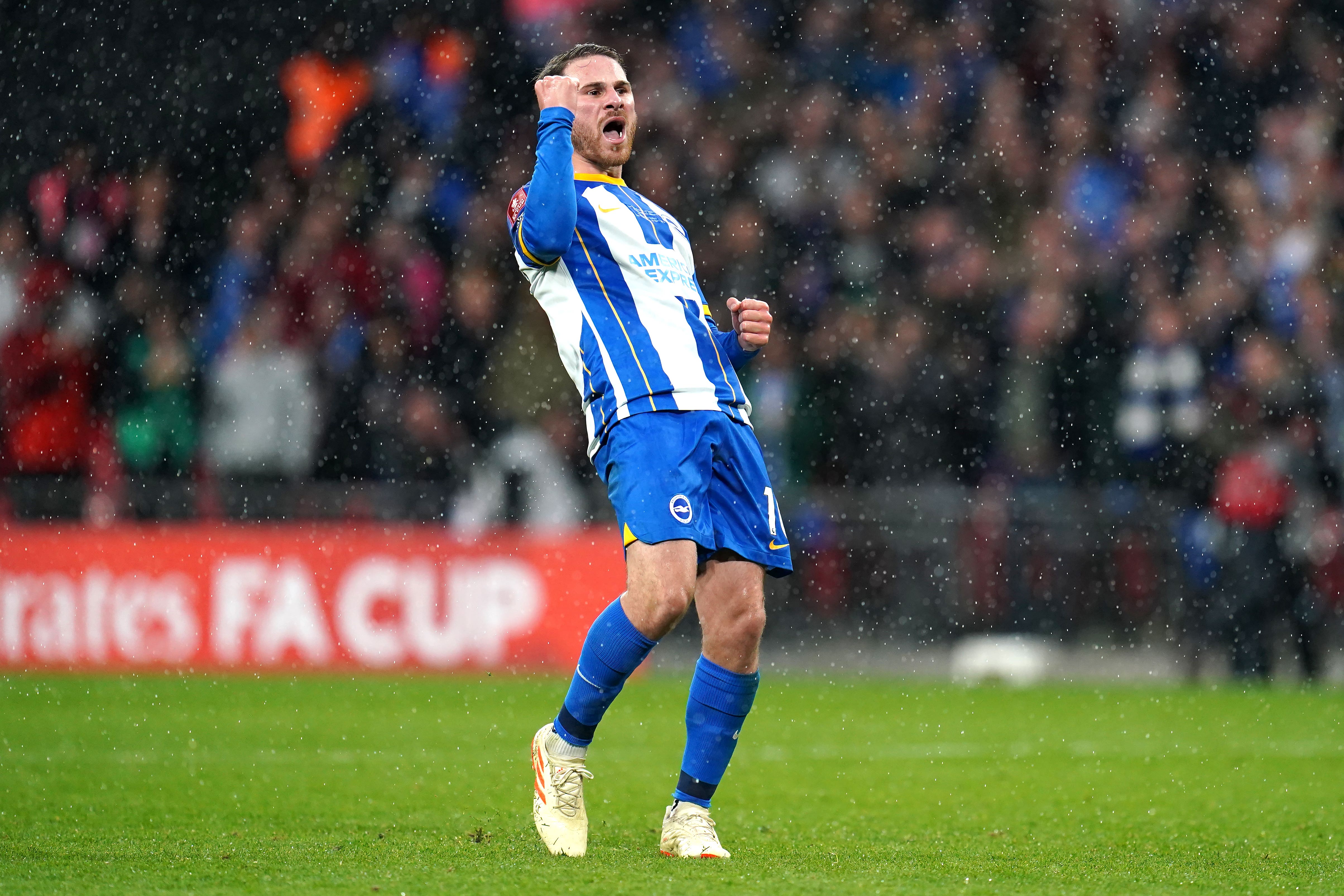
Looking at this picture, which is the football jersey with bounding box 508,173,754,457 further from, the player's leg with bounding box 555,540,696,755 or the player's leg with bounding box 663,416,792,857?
the player's leg with bounding box 555,540,696,755

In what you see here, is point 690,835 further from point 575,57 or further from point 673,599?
point 575,57

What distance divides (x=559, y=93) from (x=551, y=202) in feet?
1.12

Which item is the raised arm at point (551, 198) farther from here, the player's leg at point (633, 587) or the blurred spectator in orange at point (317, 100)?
the blurred spectator in orange at point (317, 100)

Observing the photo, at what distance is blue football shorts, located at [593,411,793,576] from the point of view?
158 inches

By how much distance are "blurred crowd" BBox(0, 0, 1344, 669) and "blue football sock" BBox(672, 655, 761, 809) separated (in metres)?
6.46

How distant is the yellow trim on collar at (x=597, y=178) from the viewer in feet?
14.3

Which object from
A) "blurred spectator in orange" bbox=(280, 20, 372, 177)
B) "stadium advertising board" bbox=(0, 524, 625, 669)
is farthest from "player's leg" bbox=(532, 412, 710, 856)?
"blurred spectator in orange" bbox=(280, 20, 372, 177)

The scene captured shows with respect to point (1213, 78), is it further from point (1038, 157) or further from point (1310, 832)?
point (1310, 832)

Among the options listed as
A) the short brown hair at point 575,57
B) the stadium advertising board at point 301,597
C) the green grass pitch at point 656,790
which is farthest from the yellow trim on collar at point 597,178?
the stadium advertising board at point 301,597

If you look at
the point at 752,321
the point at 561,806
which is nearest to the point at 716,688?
the point at 561,806

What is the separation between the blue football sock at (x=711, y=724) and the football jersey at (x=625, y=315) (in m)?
0.66

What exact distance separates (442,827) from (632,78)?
30.8 ft

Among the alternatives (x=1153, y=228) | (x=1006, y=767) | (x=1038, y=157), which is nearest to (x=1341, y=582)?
(x=1153, y=228)

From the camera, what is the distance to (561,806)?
4.12 meters
